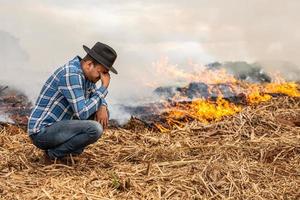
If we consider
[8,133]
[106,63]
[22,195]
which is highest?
[106,63]

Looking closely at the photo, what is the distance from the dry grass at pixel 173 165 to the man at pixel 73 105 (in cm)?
38

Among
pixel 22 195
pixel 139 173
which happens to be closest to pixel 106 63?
pixel 139 173

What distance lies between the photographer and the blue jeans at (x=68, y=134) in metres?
6.82

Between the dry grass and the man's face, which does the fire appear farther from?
the man's face

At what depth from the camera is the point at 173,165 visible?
278 inches

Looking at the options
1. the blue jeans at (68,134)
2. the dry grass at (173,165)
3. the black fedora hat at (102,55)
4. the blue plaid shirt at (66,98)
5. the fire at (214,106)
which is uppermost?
the black fedora hat at (102,55)

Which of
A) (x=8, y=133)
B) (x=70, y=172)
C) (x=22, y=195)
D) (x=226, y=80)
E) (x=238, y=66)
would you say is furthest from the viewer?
(x=238, y=66)

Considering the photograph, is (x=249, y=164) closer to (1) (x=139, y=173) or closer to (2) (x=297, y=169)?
(2) (x=297, y=169)

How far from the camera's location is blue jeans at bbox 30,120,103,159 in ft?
22.4

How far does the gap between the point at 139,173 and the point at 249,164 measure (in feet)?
5.12

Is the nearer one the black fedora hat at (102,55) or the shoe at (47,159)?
the black fedora hat at (102,55)

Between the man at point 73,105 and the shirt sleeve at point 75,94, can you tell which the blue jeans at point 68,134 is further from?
the shirt sleeve at point 75,94

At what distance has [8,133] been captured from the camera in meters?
9.18

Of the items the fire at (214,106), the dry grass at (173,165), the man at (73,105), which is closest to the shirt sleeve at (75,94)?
the man at (73,105)
